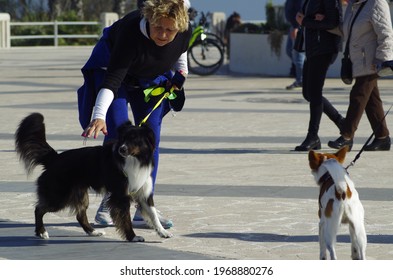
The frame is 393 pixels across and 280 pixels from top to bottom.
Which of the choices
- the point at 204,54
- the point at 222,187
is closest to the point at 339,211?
the point at 222,187

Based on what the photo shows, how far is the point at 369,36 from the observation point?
11.1m

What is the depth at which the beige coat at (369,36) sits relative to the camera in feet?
35.7

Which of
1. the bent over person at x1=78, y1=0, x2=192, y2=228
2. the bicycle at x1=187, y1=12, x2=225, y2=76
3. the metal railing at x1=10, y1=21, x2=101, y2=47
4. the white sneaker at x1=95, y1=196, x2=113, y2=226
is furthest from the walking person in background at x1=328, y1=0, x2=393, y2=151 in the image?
the metal railing at x1=10, y1=21, x2=101, y2=47

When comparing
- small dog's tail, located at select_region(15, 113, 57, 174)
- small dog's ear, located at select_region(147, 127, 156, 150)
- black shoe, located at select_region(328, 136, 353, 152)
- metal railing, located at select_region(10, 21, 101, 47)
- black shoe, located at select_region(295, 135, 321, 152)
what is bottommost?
metal railing, located at select_region(10, 21, 101, 47)

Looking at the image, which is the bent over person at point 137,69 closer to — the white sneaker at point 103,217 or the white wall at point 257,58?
the white sneaker at point 103,217

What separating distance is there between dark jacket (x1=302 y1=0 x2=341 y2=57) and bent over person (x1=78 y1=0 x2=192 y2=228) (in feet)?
12.7

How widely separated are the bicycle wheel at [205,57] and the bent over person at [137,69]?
1549cm

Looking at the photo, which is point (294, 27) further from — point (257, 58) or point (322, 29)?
point (322, 29)

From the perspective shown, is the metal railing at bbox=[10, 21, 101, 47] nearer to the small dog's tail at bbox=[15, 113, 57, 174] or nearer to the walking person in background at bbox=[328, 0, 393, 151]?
the walking person in background at bbox=[328, 0, 393, 151]

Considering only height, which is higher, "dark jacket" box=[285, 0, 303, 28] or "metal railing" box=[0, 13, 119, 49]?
"dark jacket" box=[285, 0, 303, 28]

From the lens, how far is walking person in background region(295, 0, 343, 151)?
11523mm

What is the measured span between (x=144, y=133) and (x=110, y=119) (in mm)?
627

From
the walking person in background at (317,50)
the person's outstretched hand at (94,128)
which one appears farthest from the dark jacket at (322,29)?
the person's outstretched hand at (94,128)

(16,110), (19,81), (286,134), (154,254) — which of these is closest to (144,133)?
(154,254)
